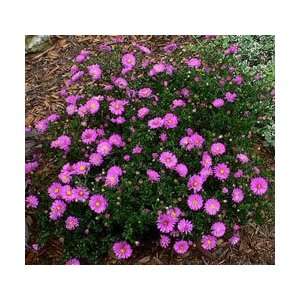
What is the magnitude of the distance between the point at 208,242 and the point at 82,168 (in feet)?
2.50

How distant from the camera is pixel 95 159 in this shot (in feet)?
10.3

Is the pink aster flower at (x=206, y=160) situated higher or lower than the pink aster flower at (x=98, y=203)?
higher

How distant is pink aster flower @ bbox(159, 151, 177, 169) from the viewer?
3.08 meters

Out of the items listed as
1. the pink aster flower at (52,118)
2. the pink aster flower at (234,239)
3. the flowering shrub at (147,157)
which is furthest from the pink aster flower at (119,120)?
the pink aster flower at (234,239)

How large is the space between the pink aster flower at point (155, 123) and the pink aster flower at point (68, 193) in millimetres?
550

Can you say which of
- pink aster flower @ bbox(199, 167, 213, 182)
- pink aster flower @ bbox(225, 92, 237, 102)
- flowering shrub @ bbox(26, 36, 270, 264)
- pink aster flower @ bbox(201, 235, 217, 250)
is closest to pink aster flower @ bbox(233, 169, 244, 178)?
flowering shrub @ bbox(26, 36, 270, 264)

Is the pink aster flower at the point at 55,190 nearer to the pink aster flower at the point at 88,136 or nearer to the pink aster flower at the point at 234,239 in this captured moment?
the pink aster flower at the point at 88,136

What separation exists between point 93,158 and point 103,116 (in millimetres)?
282

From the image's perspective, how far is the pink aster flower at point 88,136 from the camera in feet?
10.5

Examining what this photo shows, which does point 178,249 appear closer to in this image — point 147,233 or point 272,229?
point 147,233

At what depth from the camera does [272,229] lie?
10.4 feet

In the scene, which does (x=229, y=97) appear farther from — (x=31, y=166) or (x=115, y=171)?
(x=31, y=166)

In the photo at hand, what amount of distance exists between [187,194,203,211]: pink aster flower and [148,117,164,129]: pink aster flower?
0.44 meters

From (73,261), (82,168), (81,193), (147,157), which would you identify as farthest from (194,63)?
(73,261)
